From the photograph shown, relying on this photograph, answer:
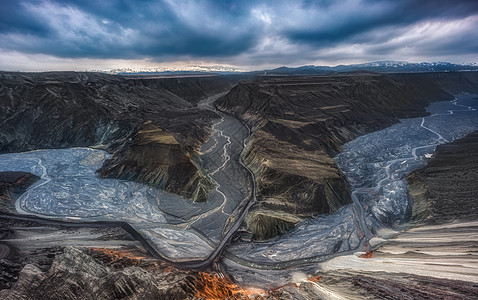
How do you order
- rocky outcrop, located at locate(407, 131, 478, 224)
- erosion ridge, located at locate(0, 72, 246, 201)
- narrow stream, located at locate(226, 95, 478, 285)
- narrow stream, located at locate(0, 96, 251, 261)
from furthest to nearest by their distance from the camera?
1. erosion ridge, located at locate(0, 72, 246, 201)
2. rocky outcrop, located at locate(407, 131, 478, 224)
3. narrow stream, located at locate(0, 96, 251, 261)
4. narrow stream, located at locate(226, 95, 478, 285)

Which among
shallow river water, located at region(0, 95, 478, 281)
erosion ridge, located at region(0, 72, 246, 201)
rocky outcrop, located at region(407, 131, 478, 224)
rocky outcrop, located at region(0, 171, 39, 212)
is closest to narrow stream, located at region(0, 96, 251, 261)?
shallow river water, located at region(0, 95, 478, 281)

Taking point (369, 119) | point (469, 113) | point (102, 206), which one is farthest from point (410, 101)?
point (102, 206)

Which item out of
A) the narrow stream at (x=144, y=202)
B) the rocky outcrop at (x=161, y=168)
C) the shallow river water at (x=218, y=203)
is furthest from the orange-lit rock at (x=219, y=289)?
the rocky outcrop at (x=161, y=168)

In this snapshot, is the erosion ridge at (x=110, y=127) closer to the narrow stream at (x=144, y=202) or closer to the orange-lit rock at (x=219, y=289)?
the narrow stream at (x=144, y=202)

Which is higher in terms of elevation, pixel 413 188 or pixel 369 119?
pixel 369 119

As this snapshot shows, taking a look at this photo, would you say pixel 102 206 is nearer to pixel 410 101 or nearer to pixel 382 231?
pixel 382 231

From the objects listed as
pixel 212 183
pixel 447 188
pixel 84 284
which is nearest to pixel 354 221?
pixel 447 188

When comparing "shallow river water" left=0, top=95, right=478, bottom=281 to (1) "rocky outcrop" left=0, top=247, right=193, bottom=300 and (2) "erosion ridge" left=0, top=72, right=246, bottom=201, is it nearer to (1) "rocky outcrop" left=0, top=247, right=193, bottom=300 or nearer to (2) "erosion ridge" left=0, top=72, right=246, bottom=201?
(2) "erosion ridge" left=0, top=72, right=246, bottom=201

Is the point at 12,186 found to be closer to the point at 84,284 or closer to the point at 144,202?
the point at 144,202
